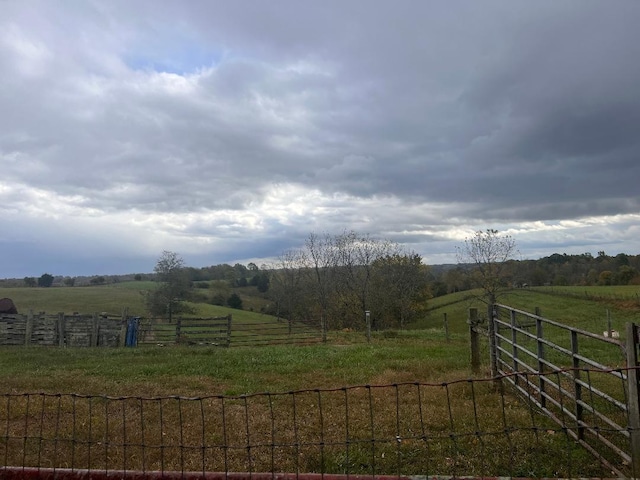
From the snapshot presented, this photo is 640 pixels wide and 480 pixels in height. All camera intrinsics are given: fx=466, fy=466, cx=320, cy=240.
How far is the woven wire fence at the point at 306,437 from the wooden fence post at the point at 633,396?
537mm

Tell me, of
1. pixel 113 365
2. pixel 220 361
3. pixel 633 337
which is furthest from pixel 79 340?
pixel 633 337

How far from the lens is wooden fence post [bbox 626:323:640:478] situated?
420 cm

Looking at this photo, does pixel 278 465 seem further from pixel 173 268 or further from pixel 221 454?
pixel 173 268

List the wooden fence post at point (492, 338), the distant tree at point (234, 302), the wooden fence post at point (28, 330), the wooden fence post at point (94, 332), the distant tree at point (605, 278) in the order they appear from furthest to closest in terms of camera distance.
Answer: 1. the distant tree at point (234, 302)
2. the distant tree at point (605, 278)
3. the wooden fence post at point (94, 332)
4. the wooden fence post at point (28, 330)
5. the wooden fence post at point (492, 338)

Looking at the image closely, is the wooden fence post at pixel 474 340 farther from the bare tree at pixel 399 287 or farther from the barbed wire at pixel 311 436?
the bare tree at pixel 399 287

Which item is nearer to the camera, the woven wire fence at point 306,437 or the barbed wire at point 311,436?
the woven wire fence at point 306,437

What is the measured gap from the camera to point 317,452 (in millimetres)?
5523

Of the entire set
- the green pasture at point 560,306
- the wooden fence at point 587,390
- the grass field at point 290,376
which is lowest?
the green pasture at point 560,306

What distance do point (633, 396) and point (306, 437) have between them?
3836 mm

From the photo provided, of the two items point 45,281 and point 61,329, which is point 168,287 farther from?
point 45,281

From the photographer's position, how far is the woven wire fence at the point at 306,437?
14.0 ft

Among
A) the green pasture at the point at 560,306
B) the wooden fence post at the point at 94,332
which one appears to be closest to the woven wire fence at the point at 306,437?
the wooden fence post at the point at 94,332

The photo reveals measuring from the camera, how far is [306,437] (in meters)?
6.24

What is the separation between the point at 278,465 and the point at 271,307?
5989 cm
